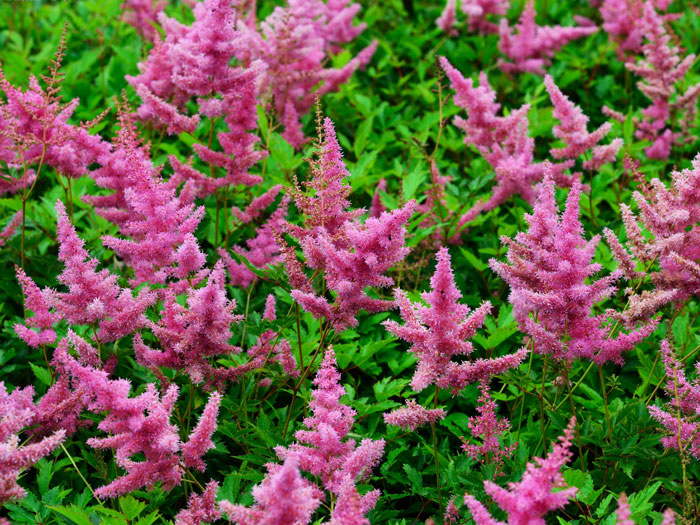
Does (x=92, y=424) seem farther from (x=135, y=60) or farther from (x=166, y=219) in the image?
(x=135, y=60)

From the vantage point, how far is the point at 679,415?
281 centimetres

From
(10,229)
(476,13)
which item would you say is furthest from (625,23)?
(10,229)

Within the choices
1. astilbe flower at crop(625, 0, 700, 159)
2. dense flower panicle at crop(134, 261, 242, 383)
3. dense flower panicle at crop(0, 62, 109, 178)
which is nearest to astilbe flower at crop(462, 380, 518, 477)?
dense flower panicle at crop(134, 261, 242, 383)

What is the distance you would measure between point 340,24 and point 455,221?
2686mm

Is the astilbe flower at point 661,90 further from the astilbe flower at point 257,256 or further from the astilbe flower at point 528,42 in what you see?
the astilbe flower at point 257,256

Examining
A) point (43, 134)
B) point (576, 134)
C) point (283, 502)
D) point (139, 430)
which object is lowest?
point (139, 430)

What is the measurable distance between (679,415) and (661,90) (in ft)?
10.3

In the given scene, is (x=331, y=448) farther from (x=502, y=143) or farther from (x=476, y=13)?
(x=476, y=13)

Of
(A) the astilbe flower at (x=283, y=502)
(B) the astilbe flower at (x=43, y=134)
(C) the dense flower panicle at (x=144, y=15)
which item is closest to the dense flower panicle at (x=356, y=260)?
(A) the astilbe flower at (x=283, y=502)

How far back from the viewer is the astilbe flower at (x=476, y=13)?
659cm

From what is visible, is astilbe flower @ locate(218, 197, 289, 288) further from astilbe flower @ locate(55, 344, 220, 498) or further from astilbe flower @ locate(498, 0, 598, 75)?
astilbe flower @ locate(498, 0, 598, 75)

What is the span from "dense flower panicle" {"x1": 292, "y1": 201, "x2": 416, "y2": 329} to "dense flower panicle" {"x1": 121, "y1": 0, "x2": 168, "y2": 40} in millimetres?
4120

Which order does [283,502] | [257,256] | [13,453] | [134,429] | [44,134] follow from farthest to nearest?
1. [257,256]
2. [44,134]
3. [134,429]
4. [13,453]
5. [283,502]

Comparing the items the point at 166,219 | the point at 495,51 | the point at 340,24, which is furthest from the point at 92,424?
the point at 495,51
